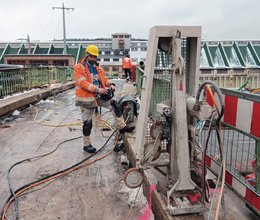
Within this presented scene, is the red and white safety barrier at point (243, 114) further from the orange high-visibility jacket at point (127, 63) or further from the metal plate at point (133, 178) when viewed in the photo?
the orange high-visibility jacket at point (127, 63)

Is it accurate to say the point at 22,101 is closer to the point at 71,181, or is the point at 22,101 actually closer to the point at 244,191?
the point at 71,181

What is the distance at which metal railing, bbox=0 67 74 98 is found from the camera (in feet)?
32.4

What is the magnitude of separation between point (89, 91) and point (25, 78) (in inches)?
320

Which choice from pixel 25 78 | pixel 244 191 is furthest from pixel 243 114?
pixel 25 78

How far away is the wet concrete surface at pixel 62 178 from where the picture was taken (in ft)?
10.9

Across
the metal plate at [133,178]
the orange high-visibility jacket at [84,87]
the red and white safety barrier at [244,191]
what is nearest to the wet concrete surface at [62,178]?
the metal plate at [133,178]

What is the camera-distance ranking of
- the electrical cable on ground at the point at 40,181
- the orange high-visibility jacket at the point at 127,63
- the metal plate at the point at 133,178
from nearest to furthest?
the metal plate at the point at 133,178, the electrical cable on ground at the point at 40,181, the orange high-visibility jacket at the point at 127,63

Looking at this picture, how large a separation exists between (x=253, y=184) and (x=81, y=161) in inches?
114

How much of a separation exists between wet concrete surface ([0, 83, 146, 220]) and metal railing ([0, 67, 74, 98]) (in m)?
2.97

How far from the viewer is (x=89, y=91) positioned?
5238mm

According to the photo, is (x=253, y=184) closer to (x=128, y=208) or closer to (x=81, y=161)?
(x=128, y=208)

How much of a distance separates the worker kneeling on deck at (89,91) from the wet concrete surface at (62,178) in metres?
0.50

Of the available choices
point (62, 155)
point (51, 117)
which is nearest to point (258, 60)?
point (51, 117)

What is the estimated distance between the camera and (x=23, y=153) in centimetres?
531
